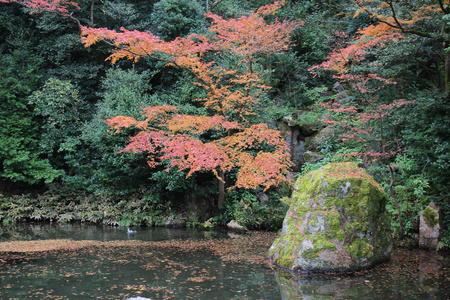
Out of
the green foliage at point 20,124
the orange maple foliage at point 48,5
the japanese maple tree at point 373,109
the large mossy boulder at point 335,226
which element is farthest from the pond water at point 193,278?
the orange maple foliage at point 48,5

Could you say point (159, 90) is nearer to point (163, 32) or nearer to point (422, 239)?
point (163, 32)

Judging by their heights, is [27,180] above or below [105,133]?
below

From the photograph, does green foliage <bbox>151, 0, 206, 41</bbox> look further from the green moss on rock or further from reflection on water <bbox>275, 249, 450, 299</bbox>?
reflection on water <bbox>275, 249, 450, 299</bbox>

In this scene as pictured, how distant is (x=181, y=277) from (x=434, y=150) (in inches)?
251

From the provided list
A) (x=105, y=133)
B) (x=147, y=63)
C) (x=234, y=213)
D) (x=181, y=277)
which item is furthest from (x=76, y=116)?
(x=181, y=277)

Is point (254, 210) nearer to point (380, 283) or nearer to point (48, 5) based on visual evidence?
point (380, 283)

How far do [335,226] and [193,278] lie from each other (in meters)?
2.77

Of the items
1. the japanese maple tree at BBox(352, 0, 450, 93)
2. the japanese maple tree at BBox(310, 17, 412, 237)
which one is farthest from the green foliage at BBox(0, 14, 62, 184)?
the japanese maple tree at BBox(352, 0, 450, 93)

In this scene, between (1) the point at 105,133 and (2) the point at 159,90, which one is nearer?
(1) the point at 105,133

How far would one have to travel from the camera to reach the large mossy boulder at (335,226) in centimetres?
576

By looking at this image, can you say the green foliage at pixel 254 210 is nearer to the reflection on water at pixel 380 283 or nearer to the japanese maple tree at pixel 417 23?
the reflection on water at pixel 380 283

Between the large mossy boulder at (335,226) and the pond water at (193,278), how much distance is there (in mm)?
268

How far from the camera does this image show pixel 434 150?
7.40 m

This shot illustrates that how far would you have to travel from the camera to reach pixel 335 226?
5.91 m
